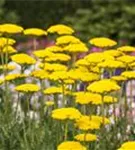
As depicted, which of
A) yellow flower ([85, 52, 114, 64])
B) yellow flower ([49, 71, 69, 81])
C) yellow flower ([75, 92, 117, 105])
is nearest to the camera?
yellow flower ([75, 92, 117, 105])

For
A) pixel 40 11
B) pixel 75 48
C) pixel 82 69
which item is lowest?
pixel 40 11

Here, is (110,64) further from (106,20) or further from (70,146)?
(106,20)

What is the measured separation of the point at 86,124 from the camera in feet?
12.0

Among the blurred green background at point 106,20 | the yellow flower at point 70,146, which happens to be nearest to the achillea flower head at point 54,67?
the yellow flower at point 70,146

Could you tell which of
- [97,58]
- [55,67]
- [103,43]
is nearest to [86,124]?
[97,58]

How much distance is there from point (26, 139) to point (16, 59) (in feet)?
1.47

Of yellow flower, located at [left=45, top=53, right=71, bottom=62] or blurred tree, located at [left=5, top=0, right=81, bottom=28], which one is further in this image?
blurred tree, located at [left=5, top=0, right=81, bottom=28]

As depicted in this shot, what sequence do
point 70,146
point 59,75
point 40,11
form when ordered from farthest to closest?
1. point 40,11
2. point 59,75
3. point 70,146

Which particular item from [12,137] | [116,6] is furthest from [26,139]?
[116,6]

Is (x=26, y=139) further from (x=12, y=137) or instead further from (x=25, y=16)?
(x=25, y=16)

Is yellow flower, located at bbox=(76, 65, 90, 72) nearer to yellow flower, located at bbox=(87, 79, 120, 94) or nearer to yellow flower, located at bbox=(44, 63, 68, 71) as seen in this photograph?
yellow flower, located at bbox=(44, 63, 68, 71)

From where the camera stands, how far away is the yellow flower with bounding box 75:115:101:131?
3.61 m

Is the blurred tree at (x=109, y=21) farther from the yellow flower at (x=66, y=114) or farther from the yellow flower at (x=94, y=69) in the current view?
the yellow flower at (x=66, y=114)

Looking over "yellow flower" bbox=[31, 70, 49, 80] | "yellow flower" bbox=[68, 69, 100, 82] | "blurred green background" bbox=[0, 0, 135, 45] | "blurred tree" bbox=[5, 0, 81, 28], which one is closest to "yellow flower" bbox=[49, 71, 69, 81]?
"yellow flower" bbox=[68, 69, 100, 82]
